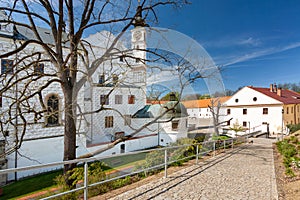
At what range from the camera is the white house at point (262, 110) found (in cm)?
1562

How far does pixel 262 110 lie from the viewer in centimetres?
1647

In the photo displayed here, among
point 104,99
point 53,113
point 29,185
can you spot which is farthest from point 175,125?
point 29,185

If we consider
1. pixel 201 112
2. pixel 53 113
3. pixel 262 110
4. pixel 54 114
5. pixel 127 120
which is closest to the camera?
pixel 127 120

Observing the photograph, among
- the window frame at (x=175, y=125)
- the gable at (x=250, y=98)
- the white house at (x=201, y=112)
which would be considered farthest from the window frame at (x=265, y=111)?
the window frame at (x=175, y=125)

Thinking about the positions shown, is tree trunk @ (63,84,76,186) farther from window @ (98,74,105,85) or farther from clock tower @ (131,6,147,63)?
clock tower @ (131,6,147,63)

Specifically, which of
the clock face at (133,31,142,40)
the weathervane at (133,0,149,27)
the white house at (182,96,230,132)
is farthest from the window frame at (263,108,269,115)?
the clock face at (133,31,142,40)

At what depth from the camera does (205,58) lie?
2.11 metres

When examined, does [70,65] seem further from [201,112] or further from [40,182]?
[40,182]

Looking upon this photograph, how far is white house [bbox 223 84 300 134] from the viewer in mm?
15617

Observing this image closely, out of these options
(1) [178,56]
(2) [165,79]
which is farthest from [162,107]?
(1) [178,56]

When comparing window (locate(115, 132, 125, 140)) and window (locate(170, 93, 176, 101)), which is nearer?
window (locate(170, 93, 176, 101))

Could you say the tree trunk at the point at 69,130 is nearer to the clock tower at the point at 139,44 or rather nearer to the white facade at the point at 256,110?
the clock tower at the point at 139,44

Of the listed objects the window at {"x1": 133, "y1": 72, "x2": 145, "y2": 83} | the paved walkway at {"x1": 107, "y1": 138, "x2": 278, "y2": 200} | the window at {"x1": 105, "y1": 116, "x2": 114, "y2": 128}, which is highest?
the window at {"x1": 133, "y1": 72, "x2": 145, "y2": 83}

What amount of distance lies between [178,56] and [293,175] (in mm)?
3809
